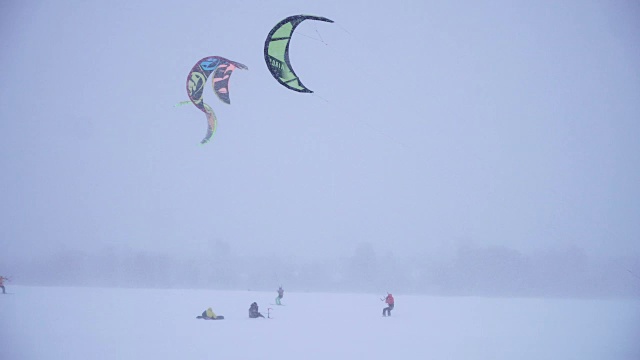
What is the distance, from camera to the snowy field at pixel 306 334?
A: 34.6 ft

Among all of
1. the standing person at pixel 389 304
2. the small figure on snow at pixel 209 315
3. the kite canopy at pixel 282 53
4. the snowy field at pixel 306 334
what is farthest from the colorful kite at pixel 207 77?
the standing person at pixel 389 304

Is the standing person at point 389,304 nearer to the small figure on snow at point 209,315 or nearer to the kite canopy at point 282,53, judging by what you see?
the small figure on snow at point 209,315

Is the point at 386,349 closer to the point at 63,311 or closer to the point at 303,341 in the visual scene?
the point at 303,341

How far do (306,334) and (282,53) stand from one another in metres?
7.00

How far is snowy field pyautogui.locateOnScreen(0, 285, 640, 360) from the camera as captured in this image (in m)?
10.5

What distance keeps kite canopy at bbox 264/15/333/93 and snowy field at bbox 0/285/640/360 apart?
237 inches

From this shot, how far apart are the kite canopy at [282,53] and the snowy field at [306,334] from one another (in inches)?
237

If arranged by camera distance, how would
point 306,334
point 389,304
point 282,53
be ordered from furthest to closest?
point 389,304 < point 306,334 < point 282,53

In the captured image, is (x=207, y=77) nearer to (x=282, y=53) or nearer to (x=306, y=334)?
(x=282, y=53)

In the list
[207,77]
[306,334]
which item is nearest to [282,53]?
[207,77]

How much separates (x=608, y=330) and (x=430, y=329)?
5005mm

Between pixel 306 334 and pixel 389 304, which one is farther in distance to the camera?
pixel 389 304

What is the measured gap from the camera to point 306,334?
12.9 m

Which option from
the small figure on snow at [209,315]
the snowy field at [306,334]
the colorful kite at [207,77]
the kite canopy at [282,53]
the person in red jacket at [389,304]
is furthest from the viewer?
the person in red jacket at [389,304]
